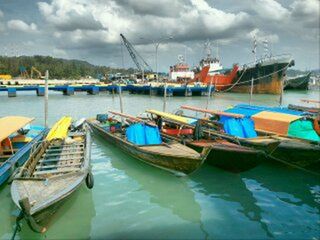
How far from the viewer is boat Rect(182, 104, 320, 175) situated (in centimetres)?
1213

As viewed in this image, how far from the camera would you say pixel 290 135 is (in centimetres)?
1451

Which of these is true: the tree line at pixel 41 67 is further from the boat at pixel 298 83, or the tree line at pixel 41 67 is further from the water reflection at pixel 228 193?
the water reflection at pixel 228 193

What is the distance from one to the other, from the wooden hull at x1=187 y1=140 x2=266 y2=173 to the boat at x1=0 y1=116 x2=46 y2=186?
7009 mm

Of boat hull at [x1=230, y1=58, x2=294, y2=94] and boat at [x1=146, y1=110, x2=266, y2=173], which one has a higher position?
boat hull at [x1=230, y1=58, x2=294, y2=94]

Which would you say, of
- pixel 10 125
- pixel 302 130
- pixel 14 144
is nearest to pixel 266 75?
pixel 302 130

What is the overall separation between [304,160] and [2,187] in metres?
10.8

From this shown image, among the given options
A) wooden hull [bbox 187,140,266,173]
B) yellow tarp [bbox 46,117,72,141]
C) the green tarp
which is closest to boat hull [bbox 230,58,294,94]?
the green tarp

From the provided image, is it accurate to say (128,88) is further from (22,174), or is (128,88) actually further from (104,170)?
(22,174)

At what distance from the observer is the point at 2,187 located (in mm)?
10406

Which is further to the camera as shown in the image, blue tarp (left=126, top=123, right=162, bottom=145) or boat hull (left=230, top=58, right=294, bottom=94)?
boat hull (left=230, top=58, right=294, bottom=94)

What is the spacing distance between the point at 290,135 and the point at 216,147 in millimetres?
4514

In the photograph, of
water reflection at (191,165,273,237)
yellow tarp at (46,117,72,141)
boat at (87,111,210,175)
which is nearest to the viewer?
water reflection at (191,165,273,237)

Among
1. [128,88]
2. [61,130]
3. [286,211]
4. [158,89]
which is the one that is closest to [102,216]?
[286,211]

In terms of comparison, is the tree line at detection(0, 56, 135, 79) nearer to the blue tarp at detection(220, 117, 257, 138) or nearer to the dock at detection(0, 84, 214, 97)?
the dock at detection(0, 84, 214, 97)
